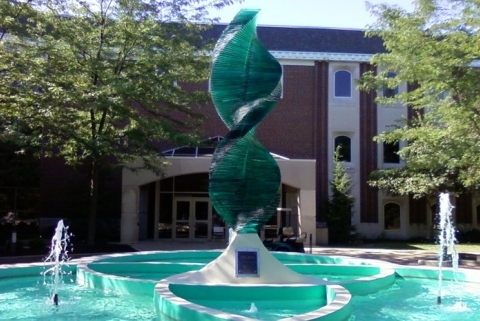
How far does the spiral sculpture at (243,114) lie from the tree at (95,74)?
778 cm

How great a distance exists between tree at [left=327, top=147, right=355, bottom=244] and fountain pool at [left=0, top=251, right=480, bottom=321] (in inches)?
547

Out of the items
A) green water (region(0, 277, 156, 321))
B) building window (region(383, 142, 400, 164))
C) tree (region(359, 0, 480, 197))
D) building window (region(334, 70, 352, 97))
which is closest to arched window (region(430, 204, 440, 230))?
building window (region(383, 142, 400, 164))

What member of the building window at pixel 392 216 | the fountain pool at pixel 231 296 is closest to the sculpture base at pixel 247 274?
the fountain pool at pixel 231 296

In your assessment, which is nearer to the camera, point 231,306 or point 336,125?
point 231,306

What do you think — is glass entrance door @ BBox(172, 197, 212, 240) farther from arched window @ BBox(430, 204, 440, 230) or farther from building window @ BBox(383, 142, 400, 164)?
arched window @ BBox(430, 204, 440, 230)

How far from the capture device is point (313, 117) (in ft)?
99.8

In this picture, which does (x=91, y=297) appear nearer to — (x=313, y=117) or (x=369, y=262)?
(x=369, y=262)

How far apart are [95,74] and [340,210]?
13.8 metres

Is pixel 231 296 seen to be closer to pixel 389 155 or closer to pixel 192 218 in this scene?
pixel 192 218

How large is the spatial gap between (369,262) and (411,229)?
17356 mm

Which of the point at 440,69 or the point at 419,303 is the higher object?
the point at 440,69

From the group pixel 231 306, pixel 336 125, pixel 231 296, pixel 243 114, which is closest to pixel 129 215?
pixel 336 125

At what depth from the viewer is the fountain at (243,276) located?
30.8ft

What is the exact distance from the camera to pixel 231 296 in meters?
9.77
